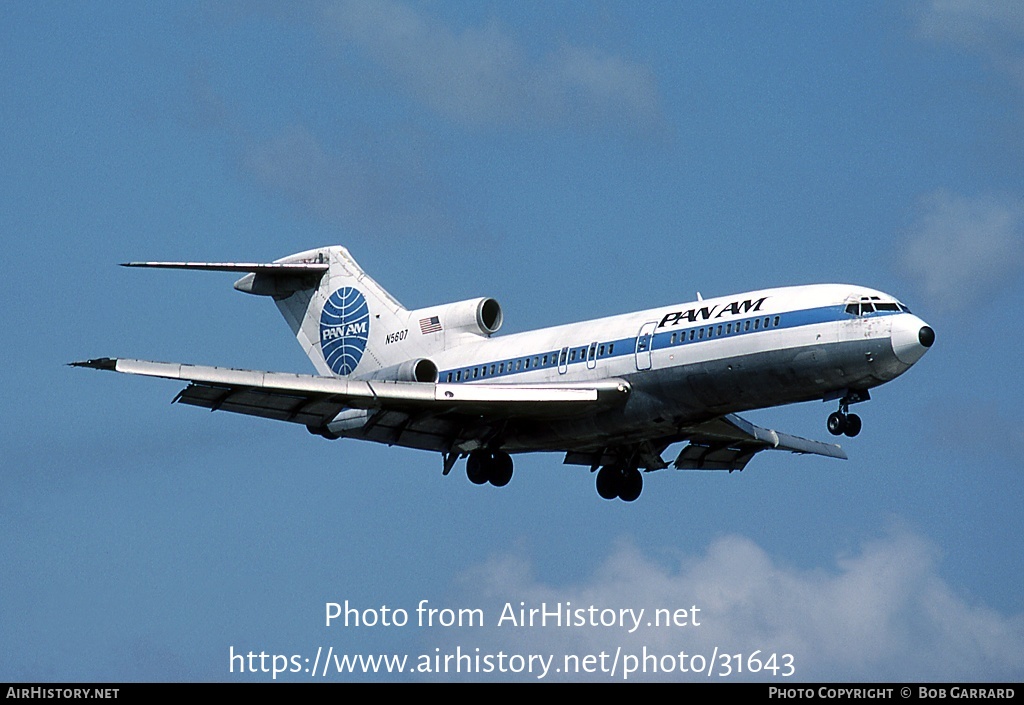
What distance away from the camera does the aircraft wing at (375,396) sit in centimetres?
4228

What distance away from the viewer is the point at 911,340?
4009cm

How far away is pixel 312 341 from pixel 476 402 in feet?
32.0

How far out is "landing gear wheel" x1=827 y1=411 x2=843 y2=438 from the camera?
4109 cm

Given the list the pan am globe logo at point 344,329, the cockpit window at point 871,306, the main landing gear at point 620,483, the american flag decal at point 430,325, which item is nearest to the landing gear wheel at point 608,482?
the main landing gear at point 620,483

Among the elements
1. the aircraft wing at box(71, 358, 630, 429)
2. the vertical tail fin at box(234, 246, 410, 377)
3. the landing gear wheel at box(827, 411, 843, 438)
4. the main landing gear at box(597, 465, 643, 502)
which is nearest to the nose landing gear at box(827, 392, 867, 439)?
the landing gear wheel at box(827, 411, 843, 438)

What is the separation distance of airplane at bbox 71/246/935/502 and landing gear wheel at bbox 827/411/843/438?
3cm

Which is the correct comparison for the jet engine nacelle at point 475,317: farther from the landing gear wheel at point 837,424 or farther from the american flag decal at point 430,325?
the landing gear wheel at point 837,424

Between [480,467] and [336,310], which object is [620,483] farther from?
[336,310]

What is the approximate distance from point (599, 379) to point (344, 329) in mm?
10009

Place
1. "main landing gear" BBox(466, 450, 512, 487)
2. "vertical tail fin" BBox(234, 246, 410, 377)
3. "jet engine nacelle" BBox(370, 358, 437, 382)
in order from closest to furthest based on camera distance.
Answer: "main landing gear" BBox(466, 450, 512, 487) → "jet engine nacelle" BBox(370, 358, 437, 382) → "vertical tail fin" BBox(234, 246, 410, 377)

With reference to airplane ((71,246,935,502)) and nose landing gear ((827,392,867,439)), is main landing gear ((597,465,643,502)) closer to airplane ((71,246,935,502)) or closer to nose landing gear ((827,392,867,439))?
airplane ((71,246,935,502))

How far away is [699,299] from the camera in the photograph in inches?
1714

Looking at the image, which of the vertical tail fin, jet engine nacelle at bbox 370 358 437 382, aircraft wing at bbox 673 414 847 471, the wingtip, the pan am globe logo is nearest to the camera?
the wingtip

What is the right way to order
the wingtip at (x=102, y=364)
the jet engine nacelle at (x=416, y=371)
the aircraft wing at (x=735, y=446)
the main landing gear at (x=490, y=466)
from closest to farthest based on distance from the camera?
the wingtip at (x=102, y=364) < the main landing gear at (x=490, y=466) < the jet engine nacelle at (x=416, y=371) < the aircraft wing at (x=735, y=446)
